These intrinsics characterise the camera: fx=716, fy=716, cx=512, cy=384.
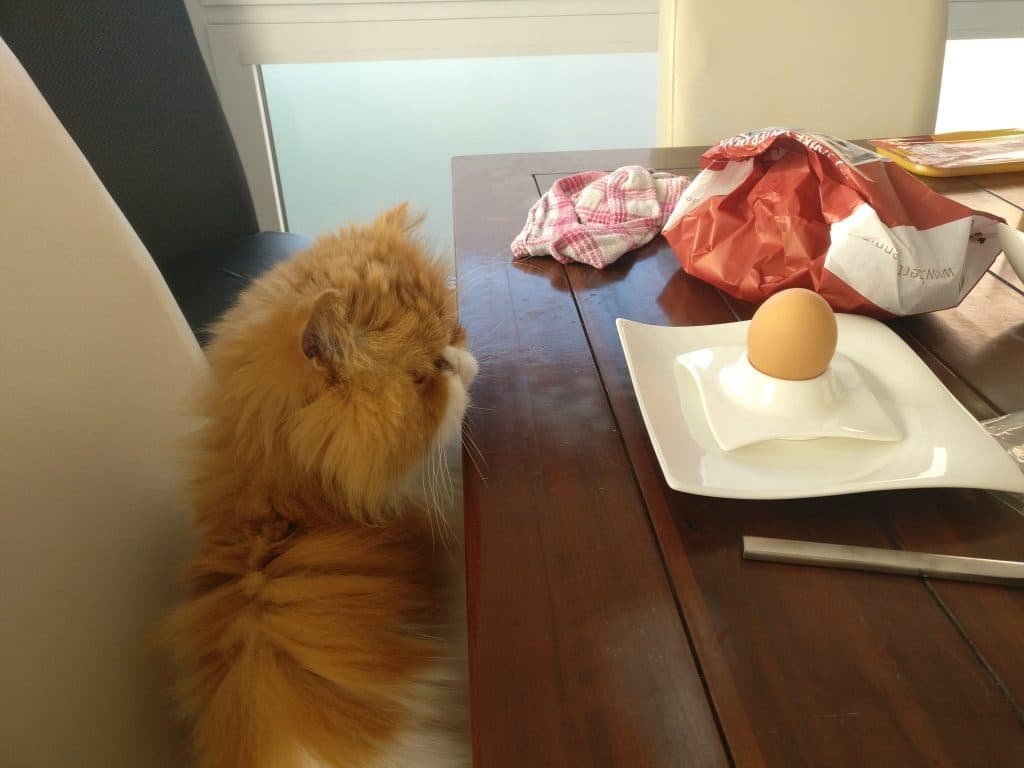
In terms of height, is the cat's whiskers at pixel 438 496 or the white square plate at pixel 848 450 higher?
the white square plate at pixel 848 450

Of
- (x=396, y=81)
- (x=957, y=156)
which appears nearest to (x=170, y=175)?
(x=396, y=81)

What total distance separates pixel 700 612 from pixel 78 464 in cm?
55

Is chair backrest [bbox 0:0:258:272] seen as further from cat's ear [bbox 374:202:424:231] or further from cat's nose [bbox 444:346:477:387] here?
cat's nose [bbox 444:346:477:387]

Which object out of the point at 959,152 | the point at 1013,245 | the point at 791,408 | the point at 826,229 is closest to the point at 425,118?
the point at 959,152

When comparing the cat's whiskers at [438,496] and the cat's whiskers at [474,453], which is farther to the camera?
the cat's whiskers at [438,496]

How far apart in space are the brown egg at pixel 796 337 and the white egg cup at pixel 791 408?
1 cm

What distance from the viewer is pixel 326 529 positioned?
0.75 m

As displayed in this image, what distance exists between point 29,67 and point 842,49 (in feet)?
5.55

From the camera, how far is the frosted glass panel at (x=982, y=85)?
2.38 meters

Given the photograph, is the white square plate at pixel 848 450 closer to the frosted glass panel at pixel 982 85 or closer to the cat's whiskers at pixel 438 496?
the cat's whiskers at pixel 438 496

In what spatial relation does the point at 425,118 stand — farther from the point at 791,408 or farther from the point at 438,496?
the point at 791,408

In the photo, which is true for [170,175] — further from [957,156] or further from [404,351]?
[957,156]

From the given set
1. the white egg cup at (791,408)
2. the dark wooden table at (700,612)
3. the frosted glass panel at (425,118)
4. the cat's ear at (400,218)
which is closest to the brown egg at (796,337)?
the white egg cup at (791,408)

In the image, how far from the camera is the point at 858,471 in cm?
61
